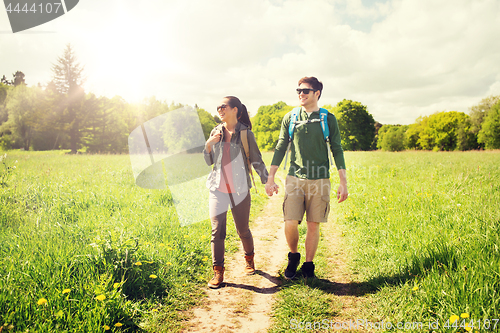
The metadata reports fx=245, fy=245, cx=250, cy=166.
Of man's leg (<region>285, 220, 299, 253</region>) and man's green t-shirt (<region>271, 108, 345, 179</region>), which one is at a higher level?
man's green t-shirt (<region>271, 108, 345, 179</region>)

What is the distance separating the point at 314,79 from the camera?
3365 millimetres

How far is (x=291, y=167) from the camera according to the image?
3.53m

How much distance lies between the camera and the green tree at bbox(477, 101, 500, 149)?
44.8 m

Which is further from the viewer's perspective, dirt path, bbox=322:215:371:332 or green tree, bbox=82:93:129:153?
green tree, bbox=82:93:129:153

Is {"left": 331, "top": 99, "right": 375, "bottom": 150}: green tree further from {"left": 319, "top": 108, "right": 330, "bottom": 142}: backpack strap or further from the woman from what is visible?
the woman

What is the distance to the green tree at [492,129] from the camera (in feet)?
147

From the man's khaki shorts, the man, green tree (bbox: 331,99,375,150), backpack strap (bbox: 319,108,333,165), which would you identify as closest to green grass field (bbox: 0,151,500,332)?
the man

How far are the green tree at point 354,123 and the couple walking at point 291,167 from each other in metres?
56.2

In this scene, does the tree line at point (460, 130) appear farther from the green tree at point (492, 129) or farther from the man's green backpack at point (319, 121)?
the man's green backpack at point (319, 121)

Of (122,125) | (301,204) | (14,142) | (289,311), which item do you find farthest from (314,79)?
(122,125)

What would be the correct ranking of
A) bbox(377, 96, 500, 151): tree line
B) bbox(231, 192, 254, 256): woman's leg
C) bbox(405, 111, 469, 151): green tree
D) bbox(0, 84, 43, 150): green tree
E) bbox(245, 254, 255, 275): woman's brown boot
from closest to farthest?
bbox(231, 192, 254, 256): woman's leg < bbox(245, 254, 255, 275): woman's brown boot < bbox(0, 84, 43, 150): green tree < bbox(377, 96, 500, 151): tree line < bbox(405, 111, 469, 151): green tree

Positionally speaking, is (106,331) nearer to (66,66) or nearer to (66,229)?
(66,229)

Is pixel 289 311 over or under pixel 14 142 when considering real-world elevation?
under

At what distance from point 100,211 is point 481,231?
6.76 m
